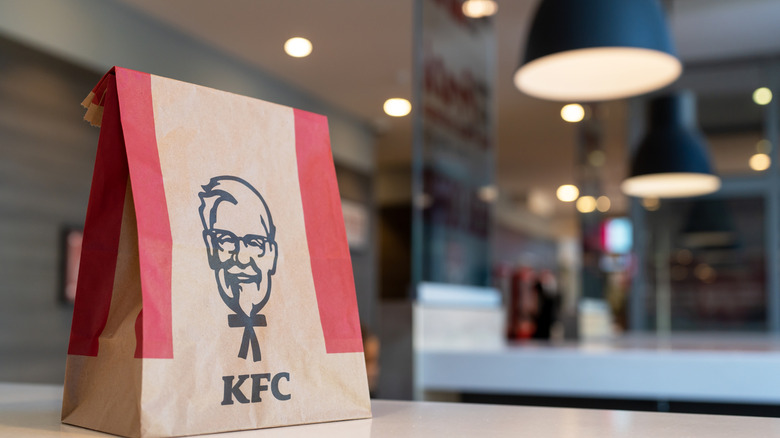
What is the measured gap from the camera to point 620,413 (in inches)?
21.7

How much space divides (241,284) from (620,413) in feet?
0.98

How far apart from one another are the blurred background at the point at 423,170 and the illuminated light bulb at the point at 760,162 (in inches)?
0.9

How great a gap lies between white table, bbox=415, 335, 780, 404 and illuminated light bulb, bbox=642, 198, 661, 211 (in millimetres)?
3487

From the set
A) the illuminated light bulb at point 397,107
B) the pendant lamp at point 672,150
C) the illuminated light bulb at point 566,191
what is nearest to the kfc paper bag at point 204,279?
the illuminated light bulb at point 397,107

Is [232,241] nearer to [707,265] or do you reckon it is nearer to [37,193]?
[37,193]

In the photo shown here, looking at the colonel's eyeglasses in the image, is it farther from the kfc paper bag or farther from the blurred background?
the blurred background

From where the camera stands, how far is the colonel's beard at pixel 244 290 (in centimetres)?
47

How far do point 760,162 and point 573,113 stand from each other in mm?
1204

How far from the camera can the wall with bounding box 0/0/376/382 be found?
73 centimetres

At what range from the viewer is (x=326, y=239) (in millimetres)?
545

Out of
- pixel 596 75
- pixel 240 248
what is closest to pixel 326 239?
pixel 240 248

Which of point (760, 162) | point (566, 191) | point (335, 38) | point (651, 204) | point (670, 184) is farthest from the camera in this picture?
point (566, 191)

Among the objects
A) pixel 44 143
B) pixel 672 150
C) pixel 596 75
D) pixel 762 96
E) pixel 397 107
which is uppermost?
pixel 762 96

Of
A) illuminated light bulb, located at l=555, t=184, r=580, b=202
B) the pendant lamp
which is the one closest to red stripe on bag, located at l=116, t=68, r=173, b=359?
the pendant lamp
